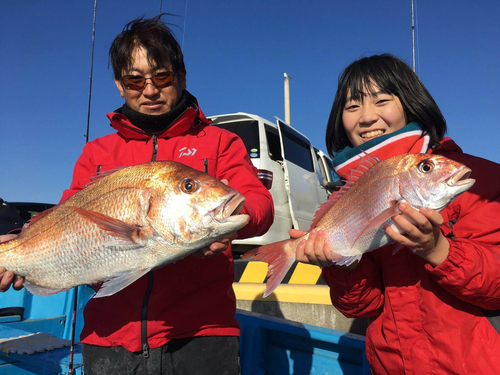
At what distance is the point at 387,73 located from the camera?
2068 millimetres

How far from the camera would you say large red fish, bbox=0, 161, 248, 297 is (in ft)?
5.16

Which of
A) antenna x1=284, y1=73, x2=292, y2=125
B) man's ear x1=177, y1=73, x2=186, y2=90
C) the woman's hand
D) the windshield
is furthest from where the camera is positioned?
antenna x1=284, y1=73, x2=292, y2=125

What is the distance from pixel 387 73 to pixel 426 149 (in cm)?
50

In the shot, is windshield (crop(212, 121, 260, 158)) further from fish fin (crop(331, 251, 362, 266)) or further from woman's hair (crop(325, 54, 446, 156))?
fish fin (crop(331, 251, 362, 266))

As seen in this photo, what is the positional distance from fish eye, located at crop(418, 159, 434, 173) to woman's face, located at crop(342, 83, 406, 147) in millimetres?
522

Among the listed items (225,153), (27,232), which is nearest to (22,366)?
(27,232)

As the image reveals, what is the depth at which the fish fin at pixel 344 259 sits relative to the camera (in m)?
1.71

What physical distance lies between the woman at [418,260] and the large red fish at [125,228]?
22.0 inches

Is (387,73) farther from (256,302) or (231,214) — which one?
(256,302)

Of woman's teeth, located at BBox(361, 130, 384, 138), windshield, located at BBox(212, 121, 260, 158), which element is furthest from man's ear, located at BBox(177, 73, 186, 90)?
windshield, located at BBox(212, 121, 260, 158)

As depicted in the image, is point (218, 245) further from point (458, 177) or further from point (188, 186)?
point (458, 177)

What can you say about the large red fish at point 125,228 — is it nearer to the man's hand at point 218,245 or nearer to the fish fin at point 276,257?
the man's hand at point 218,245

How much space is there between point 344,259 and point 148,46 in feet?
5.35

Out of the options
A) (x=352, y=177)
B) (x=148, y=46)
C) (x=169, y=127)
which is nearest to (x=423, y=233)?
(x=352, y=177)
